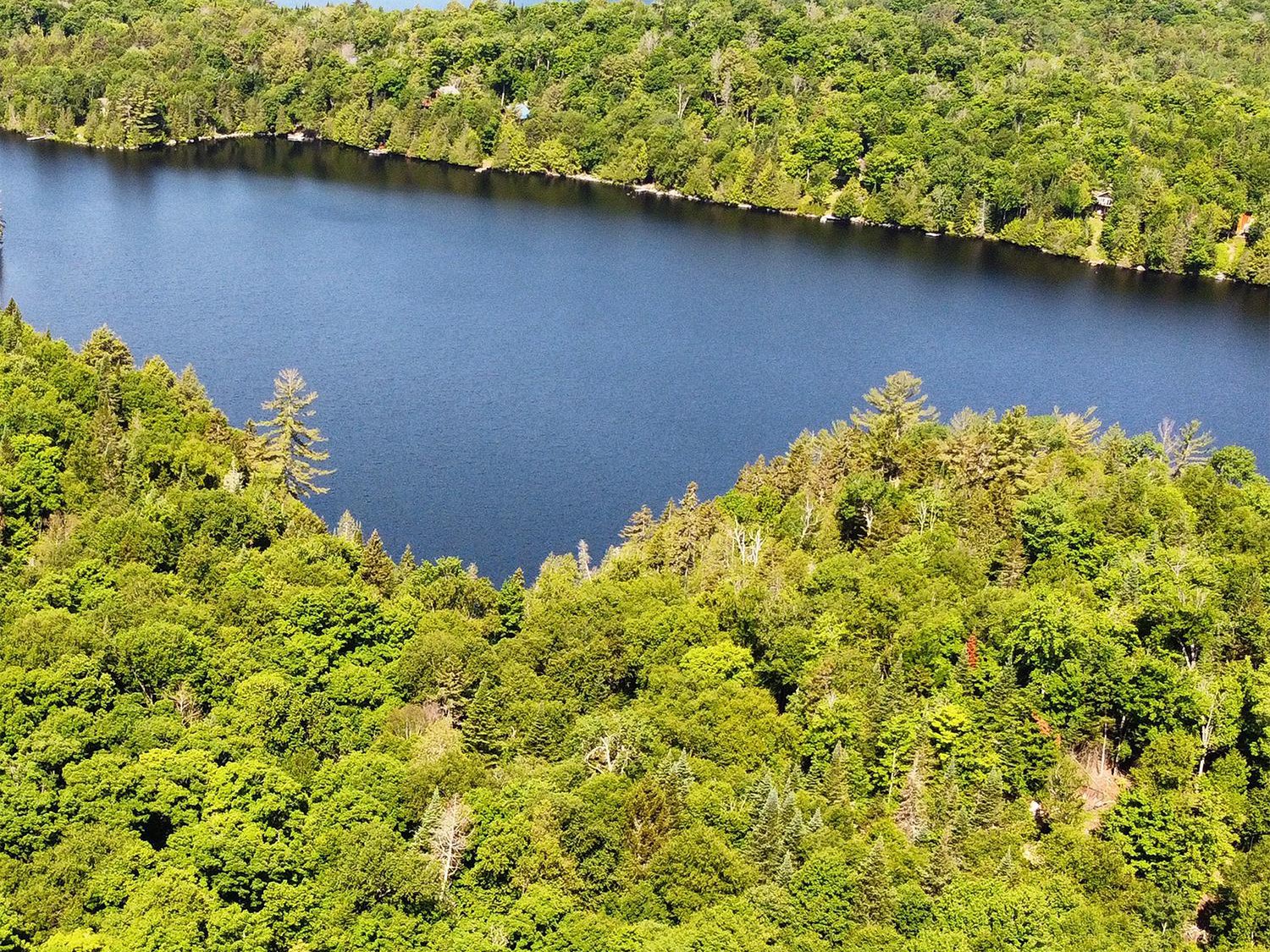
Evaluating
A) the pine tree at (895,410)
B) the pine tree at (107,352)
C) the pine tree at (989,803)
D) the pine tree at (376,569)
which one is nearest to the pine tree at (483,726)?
the pine tree at (376,569)

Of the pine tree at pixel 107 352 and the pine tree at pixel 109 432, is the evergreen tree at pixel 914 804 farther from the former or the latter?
the pine tree at pixel 107 352

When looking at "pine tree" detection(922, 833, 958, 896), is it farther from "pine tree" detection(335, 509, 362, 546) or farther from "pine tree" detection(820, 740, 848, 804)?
"pine tree" detection(335, 509, 362, 546)

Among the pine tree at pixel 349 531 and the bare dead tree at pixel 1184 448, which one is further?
the bare dead tree at pixel 1184 448

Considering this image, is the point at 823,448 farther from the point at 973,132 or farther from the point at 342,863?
the point at 973,132

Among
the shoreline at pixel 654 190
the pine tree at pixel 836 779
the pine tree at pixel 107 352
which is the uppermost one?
the shoreline at pixel 654 190

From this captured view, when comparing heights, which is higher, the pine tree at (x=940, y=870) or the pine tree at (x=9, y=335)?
the pine tree at (x=9, y=335)

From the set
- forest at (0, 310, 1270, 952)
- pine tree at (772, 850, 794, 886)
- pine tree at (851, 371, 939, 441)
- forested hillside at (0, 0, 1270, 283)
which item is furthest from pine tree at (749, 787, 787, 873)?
forested hillside at (0, 0, 1270, 283)

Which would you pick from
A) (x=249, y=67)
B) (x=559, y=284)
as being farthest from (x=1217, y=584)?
(x=249, y=67)
